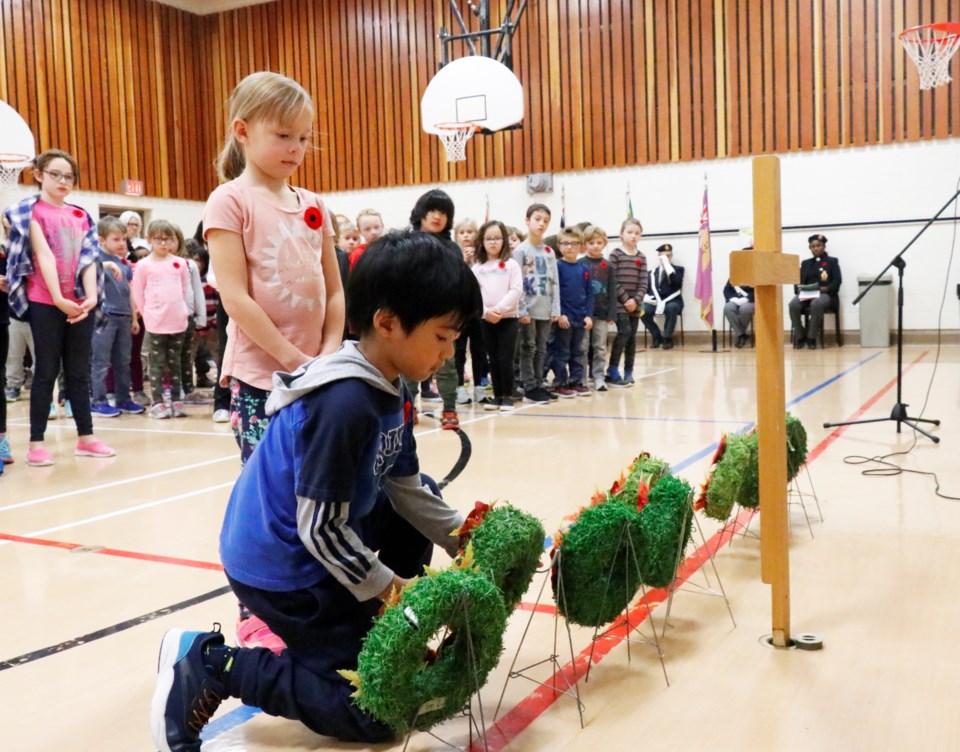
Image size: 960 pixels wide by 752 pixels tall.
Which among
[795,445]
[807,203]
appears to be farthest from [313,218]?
[807,203]

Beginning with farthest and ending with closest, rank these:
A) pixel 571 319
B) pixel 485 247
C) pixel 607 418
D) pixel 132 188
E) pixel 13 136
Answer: pixel 132 188
pixel 13 136
pixel 571 319
pixel 485 247
pixel 607 418

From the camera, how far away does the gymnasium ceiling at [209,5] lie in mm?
13383

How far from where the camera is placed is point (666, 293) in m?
11.3

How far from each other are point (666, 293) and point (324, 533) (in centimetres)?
1029

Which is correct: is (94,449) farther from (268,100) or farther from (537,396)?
(268,100)

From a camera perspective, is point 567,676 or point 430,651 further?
point 567,676

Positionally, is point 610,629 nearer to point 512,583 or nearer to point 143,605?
point 512,583

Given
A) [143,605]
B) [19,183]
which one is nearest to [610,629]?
[143,605]

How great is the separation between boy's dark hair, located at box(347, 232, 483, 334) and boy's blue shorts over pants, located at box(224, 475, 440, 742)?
457 mm

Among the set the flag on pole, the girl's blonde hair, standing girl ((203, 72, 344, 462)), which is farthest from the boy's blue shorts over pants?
the flag on pole

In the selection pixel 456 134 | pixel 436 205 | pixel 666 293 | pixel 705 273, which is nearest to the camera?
pixel 436 205

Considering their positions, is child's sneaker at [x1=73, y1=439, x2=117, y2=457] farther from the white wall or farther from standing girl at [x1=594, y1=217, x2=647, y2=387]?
the white wall

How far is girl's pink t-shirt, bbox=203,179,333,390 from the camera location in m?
1.86

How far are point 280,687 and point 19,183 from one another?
11.0 metres
